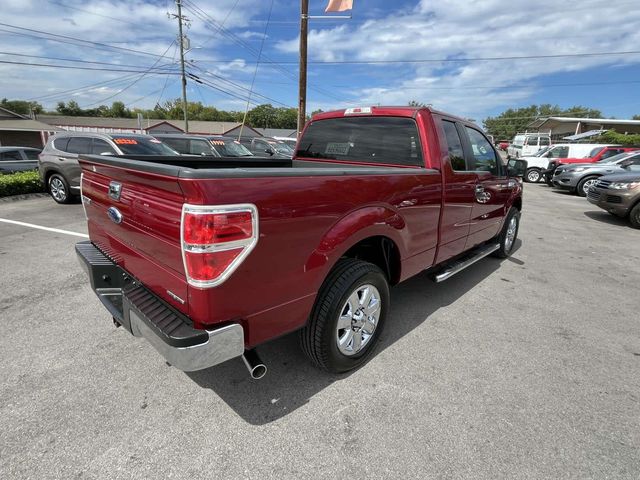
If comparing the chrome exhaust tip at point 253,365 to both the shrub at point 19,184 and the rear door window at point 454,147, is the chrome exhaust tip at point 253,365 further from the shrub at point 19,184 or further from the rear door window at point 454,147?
the shrub at point 19,184

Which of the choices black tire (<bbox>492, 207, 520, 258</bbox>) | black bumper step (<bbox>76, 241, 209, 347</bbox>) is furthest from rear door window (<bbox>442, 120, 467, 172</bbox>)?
black bumper step (<bbox>76, 241, 209, 347</bbox>)

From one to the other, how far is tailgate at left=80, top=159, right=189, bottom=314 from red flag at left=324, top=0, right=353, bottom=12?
1030 cm

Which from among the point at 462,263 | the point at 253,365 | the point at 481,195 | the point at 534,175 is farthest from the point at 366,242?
the point at 534,175

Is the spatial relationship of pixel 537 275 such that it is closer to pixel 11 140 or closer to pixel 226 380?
pixel 226 380

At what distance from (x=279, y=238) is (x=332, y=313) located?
75cm

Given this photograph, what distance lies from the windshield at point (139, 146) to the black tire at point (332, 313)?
7.31 metres

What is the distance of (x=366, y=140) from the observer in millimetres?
3656

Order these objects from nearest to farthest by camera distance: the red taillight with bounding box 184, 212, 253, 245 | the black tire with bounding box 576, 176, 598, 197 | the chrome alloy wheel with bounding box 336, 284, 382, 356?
the red taillight with bounding box 184, 212, 253, 245, the chrome alloy wheel with bounding box 336, 284, 382, 356, the black tire with bounding box 576, 176, 598, 197

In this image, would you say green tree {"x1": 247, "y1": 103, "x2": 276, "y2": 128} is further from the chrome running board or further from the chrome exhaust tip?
the chrome exhaust tip

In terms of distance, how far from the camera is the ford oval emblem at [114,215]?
2.36 meters

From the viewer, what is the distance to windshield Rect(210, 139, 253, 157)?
13094mm

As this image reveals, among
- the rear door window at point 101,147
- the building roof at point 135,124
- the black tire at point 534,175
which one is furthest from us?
the building roof at point 135,124

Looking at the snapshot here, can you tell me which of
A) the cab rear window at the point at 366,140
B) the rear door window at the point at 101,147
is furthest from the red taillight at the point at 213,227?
the rear door window at the point at 101,147

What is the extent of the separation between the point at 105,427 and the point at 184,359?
0.89 m
